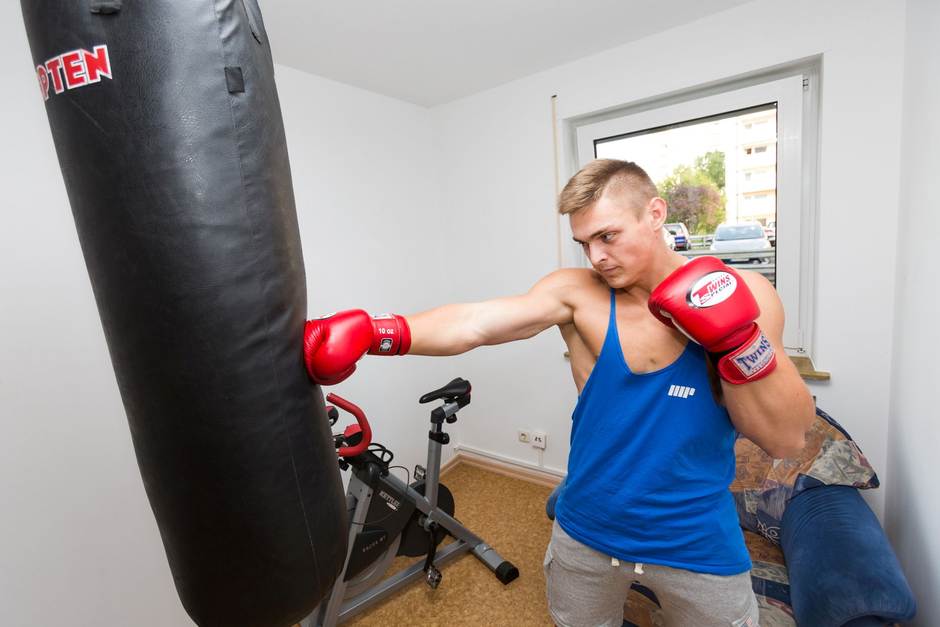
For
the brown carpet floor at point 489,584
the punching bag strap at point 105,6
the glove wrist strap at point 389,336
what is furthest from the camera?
the brown carpet floor at point 489,584

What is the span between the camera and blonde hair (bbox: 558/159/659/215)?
1162 mm

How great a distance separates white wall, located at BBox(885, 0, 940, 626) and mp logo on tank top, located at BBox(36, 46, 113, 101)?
1887mm

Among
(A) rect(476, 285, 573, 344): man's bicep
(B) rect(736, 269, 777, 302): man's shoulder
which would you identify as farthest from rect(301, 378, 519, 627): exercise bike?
(B) rect(736, 269, 777, 302): man's shoulder

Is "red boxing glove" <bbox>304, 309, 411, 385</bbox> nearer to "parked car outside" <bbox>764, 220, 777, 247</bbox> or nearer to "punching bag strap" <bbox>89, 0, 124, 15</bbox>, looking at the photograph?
"punching bag strap" <bbox>89, 0, 124, 15</bbox>

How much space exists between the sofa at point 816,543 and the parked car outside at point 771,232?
2.74 feet

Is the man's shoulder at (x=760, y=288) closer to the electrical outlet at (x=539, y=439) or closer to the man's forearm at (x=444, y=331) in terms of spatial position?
the man's forearm at (x=444, y=331)

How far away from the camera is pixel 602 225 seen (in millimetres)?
1148

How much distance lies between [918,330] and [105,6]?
7.06ft

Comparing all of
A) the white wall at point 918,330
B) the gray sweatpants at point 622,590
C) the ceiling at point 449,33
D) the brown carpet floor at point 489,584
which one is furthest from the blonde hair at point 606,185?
the brown carpet floor at point 489,584

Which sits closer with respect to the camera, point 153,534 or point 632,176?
point 632,176

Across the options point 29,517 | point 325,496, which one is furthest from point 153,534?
point 325,496

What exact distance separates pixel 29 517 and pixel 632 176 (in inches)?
81.6

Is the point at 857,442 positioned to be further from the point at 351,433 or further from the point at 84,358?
the point at 84,358

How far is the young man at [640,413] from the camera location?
42.4 inches
